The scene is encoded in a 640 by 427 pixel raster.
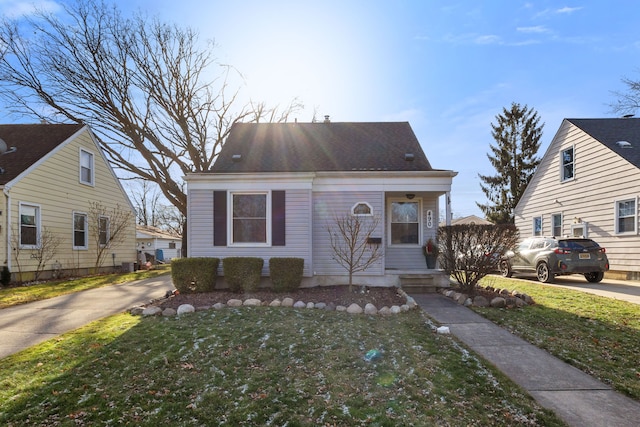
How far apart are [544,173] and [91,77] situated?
21198 mm

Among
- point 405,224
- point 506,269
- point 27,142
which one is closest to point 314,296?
point 405,224

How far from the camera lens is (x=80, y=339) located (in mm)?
5020

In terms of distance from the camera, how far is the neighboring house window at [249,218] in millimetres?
9250

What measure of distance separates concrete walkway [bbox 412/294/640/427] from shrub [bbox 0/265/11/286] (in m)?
12.7

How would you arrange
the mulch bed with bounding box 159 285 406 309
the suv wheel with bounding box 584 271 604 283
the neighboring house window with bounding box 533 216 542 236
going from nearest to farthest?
1. the mulch bed with bounding box 159 285 406 309
2. the suv wheel with bounding box 584 271 604 283
3. the neighboring house window with bounding box 533 216 542 236

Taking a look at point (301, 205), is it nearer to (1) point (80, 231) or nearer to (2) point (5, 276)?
(2) point (5, 276)

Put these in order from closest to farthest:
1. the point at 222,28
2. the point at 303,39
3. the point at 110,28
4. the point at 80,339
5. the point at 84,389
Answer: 1. the point at 84,389
2. the point at 80,339
3. the point at 303,39
4. the point at 222,28
5. the point at 110,28

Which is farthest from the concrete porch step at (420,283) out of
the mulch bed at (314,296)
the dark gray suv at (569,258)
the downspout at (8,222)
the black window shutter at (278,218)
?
the downspout at (8,222)

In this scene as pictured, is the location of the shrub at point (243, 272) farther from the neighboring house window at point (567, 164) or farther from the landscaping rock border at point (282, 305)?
the neighboring house window at point (567, 164)

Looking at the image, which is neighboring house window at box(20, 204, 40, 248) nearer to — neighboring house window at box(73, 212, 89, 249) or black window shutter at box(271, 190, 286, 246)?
neighboring house window at box(73, 212, 89, 249)

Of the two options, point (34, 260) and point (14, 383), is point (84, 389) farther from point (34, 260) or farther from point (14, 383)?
point (34, 260)

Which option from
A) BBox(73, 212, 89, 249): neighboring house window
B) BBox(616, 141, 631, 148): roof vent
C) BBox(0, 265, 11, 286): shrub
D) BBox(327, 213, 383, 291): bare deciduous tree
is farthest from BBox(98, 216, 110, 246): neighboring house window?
BBox(616, 141, 631, 148): roof vent

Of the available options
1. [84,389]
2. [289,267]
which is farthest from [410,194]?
[84,389]

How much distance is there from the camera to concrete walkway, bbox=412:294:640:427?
3.05 meters
